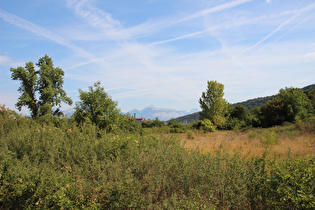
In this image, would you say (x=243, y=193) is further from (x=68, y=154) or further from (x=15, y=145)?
(x=15, y=145)

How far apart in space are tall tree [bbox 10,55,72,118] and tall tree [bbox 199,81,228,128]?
24973 millimetres

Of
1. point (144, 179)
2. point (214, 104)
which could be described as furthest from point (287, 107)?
point (144, 179)

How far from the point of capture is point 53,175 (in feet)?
12.7

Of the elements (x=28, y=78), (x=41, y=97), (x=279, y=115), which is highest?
(x=28, y=78)

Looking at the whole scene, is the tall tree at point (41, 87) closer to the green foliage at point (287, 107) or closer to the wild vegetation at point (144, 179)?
the wild vegetation at point (144, 179)

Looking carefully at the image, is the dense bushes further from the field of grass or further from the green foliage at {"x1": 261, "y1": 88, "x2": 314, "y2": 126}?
the green foliage at {"x1": 261, "y1": 88, "x2": 314, "y2": 126}

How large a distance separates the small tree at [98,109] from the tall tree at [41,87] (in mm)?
12441

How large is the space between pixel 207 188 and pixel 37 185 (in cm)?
309

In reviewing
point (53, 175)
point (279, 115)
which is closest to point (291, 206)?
point (53, 175)

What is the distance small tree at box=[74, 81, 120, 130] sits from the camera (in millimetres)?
9719

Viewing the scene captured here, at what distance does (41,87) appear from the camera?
21.1 m

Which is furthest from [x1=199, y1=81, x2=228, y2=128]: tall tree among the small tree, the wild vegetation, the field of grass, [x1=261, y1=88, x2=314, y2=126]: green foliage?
the wild vegetation

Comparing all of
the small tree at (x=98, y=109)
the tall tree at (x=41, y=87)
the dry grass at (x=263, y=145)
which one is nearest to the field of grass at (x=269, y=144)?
the dry grass at (x=263, y=145)

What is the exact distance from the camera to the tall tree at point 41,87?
20.0m
